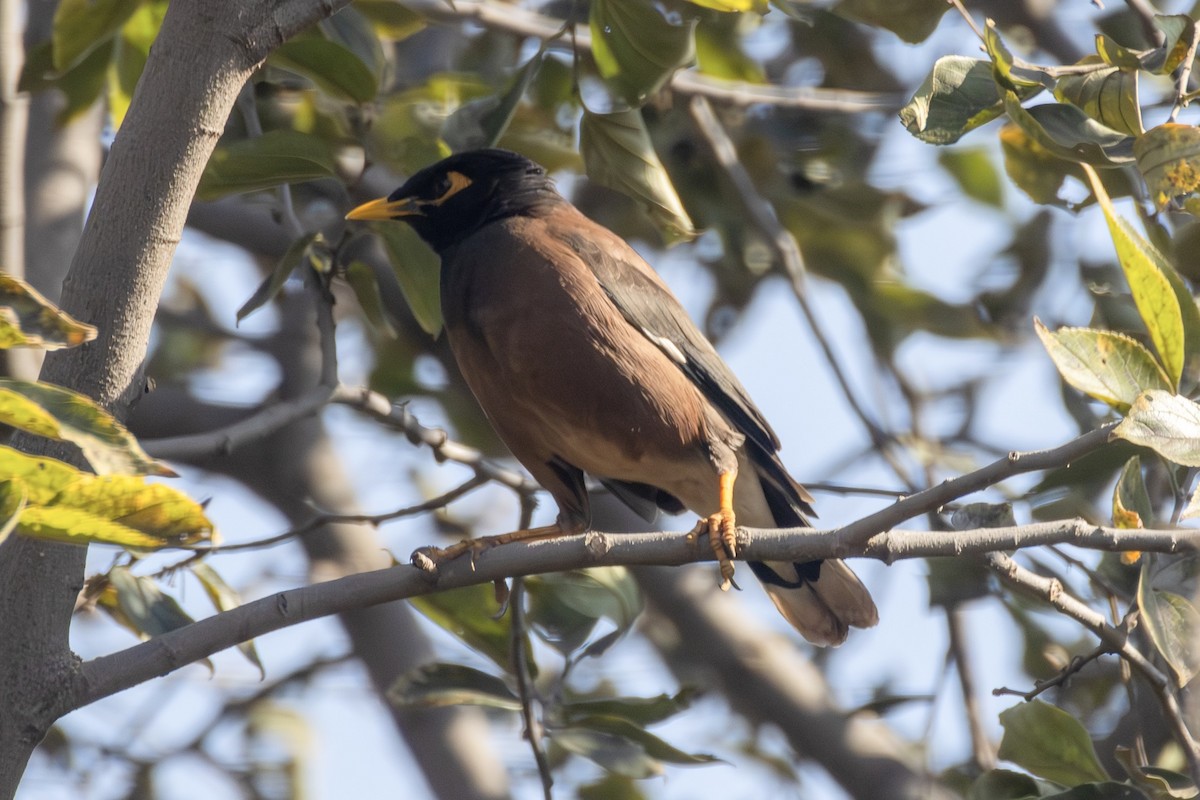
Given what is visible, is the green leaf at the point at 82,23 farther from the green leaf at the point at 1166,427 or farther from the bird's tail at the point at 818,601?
the green leaf at the point at 1166,427

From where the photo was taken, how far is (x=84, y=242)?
232 cm

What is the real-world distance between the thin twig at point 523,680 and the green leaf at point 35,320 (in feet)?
5.37

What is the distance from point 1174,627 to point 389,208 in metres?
2.53

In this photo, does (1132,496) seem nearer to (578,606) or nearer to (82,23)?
(578,606)

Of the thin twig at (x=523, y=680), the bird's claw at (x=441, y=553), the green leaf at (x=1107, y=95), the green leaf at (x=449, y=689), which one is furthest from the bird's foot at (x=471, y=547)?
the green leaf at (x=1107, y=95)

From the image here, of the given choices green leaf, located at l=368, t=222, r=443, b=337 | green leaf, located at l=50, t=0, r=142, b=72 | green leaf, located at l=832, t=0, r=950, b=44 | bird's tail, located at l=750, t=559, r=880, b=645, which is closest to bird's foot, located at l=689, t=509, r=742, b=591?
bird's tail, located at l=750, t=559, r=880, b=645

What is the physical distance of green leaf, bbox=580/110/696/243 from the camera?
3309 mm

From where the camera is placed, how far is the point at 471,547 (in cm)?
302

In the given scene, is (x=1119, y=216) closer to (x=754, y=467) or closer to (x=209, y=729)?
(x=754, y=467)

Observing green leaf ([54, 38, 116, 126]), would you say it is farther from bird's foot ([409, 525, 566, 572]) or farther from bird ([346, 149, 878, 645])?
bird's foot ([409, 525, 566, 572])

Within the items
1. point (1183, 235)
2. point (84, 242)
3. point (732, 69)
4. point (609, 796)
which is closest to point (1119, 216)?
point (1183, 235)

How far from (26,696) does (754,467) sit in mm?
2220

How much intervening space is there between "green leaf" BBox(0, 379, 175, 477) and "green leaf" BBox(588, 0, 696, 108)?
1948mm

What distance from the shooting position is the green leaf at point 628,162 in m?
3.31
